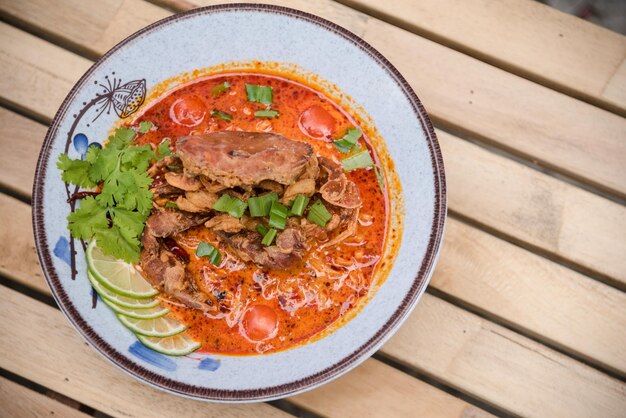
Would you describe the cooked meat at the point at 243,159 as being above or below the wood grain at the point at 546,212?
below

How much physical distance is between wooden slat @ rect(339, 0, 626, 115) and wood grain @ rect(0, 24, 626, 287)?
0.42m

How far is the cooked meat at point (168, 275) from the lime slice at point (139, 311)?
0.10 metres

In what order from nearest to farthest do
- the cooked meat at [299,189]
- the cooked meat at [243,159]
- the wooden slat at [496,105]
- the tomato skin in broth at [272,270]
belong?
the cooked meat at [243,159] → the cooked meat at [299,189] → the tomato skin in broth at [272,270] → the wooden slat at [496,105]

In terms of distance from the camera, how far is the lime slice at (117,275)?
258 cm

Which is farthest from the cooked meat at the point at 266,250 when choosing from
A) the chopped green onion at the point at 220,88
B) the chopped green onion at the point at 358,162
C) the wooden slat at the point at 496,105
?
the wooden slat at the point at 496,105

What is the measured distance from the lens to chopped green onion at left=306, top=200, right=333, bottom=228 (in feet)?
8.41

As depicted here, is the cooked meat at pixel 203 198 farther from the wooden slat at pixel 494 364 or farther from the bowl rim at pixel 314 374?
the wooden slat at pixel 494 364

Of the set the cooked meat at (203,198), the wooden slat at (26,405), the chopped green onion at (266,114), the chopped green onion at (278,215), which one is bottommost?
the wooden slat at (26,405)

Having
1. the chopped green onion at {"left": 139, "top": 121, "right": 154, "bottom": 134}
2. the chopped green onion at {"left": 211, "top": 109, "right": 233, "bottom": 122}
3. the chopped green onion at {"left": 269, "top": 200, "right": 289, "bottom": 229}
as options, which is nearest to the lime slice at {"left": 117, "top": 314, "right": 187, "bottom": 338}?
the chopped green onion at {"left": 269, "top": 200, "right": 289, "bottom": 229}

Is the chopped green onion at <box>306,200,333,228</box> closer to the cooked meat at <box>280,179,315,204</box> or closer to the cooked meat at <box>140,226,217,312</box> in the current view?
the cooked meat at <box>280,179,315,204</box>

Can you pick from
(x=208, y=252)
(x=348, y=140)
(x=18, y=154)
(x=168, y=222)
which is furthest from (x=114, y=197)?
(x=348, y=140)

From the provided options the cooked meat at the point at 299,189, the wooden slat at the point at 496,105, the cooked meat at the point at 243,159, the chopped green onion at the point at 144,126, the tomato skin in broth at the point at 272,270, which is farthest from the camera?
the wooden slat at the point at 496,105

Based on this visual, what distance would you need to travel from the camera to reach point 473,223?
2.86 metres

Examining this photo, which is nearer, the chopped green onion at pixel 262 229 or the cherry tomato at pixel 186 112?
the chopped green onion at pixel 262 229
